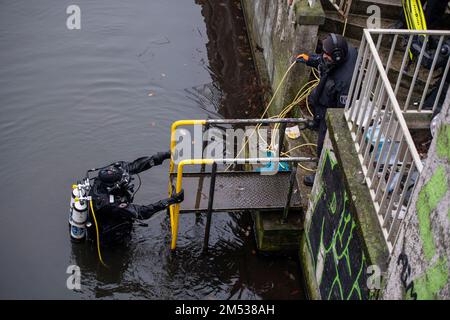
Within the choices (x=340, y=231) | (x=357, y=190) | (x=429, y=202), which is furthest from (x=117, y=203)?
(x=429, y=202)

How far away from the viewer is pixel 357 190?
6.54m

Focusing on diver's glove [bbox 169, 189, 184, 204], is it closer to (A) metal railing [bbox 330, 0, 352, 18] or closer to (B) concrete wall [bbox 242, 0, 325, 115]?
(B) concrete wall [bbox 242, 0, 325, 115]

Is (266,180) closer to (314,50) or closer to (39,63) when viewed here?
(314,50)

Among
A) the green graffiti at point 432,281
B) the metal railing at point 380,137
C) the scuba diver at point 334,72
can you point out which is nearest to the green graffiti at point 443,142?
the metal railing at point 380,137

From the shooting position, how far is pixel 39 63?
12.1 metres

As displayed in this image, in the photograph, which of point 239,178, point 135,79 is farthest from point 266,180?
point 135,79

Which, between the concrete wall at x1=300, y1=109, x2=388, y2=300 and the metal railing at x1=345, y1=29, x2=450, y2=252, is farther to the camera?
the concrete wall at x1=300, y1=109, x2=388, y2=300

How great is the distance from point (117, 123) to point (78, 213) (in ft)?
10.1

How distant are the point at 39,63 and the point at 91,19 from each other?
199cm

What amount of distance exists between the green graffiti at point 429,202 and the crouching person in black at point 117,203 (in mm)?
3630

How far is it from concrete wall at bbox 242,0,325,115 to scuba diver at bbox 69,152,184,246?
299 cm

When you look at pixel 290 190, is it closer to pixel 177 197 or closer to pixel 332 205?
pixel 332 205

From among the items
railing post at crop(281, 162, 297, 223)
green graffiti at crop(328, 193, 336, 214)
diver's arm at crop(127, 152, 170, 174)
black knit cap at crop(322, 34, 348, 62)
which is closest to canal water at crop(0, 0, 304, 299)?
railing post at crop(281, 162, 297, 223)

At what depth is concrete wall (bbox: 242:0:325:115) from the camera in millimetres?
9586
